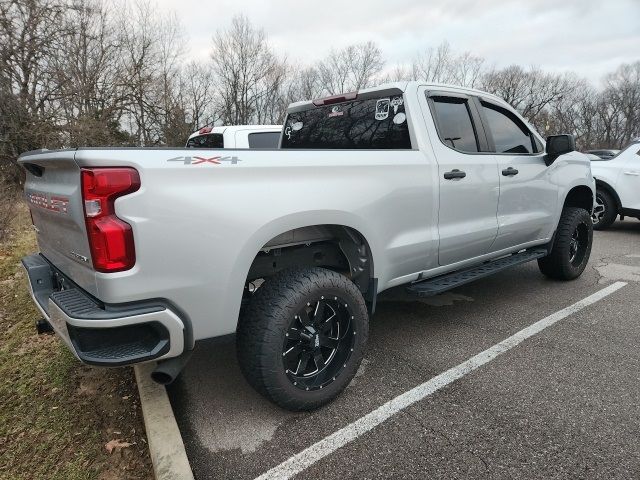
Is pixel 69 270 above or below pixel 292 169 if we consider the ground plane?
below

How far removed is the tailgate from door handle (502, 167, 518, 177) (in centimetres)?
309

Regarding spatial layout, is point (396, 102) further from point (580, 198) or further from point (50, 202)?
point (580, 198)

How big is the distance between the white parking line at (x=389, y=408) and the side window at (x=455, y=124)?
153 cm

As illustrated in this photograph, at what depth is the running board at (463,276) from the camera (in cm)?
306

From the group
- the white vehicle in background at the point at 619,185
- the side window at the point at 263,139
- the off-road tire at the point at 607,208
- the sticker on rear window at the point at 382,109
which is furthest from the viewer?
the off-road tire at the point at 607,208

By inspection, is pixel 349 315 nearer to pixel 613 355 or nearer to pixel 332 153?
pixel 332 153

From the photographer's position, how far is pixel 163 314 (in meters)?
1.88

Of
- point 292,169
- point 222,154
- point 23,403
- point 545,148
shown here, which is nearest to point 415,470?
point 292,169

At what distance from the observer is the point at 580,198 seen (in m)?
4.87

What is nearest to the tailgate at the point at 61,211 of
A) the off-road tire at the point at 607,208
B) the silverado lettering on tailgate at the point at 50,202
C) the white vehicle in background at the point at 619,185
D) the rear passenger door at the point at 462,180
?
the silverado lettering on tailgate at the point at 50,202

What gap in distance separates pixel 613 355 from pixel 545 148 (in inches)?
76.7

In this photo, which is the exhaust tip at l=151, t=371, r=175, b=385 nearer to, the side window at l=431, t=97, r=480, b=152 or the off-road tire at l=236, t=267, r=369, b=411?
the off-road tire at l=236, t=267, r=369, b=411

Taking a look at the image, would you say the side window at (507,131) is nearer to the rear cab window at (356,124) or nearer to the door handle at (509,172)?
the door handle at (509,172)

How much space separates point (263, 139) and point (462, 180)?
4.27m
